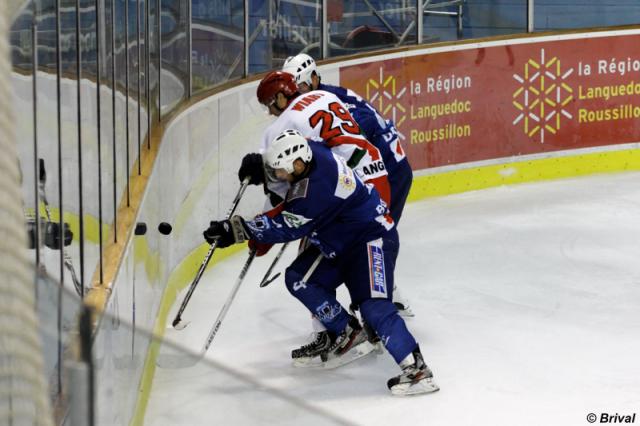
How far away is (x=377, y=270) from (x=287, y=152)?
53cm

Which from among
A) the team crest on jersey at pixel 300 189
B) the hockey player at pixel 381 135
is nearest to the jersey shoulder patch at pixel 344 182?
the team crest on jersey at pixel 300 189

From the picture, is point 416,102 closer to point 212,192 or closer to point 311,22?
point 311,22

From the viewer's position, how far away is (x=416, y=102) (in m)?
7.62

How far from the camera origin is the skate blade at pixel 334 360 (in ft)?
14.3

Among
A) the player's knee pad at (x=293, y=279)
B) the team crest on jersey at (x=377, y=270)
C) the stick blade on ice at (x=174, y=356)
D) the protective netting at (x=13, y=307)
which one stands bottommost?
the player's knee pad at (x=293, y=279)

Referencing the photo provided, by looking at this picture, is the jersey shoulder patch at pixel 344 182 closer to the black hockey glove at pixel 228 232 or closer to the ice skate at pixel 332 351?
the black hockey glove at pixel 228 232

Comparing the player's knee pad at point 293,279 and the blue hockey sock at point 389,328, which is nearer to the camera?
the blue hockey sock at point 389,328

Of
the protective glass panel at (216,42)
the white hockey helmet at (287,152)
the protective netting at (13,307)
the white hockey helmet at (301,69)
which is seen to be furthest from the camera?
the protective glass panel at (216,42)

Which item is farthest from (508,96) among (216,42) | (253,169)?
(253,169)

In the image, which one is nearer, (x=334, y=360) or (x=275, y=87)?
(x=334, y=360)

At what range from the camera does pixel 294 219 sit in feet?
13.0

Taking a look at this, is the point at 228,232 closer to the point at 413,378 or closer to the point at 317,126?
the point at 317,126

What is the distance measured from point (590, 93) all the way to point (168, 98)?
3954mm

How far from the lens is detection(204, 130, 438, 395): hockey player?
395cm
